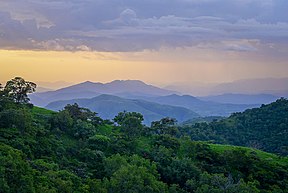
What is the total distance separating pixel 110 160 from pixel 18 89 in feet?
58.7

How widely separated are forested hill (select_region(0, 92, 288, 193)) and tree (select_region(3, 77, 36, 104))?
93 cm

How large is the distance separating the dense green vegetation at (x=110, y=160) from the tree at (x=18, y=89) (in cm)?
98

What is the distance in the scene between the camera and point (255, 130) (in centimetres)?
9462

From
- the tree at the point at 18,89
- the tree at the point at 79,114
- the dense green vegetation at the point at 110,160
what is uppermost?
the tree at the point at 18,89

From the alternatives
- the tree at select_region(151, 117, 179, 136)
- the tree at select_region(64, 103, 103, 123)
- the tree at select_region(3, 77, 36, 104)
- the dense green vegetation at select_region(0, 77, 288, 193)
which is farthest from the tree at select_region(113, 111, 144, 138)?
the tree at select_region(3, 77, 36, 104)

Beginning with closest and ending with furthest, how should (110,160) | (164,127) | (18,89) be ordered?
(110,160)
(18,89)
(164,127)

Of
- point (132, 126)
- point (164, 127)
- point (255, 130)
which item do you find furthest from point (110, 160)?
point (255, 130)

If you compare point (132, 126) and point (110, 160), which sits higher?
point (132, 126)

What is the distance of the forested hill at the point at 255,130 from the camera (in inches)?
3423

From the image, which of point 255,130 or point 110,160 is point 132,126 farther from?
point 255,130

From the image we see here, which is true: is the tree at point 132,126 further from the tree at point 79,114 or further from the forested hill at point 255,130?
the forested hill at point 255,130

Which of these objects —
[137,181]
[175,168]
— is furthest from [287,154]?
[137,181]

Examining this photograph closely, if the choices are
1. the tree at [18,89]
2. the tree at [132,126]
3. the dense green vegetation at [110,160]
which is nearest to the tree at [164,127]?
the dense green vegetation at [110,160]

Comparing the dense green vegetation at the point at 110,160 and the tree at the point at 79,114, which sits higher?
the tree at the point at 79,114
